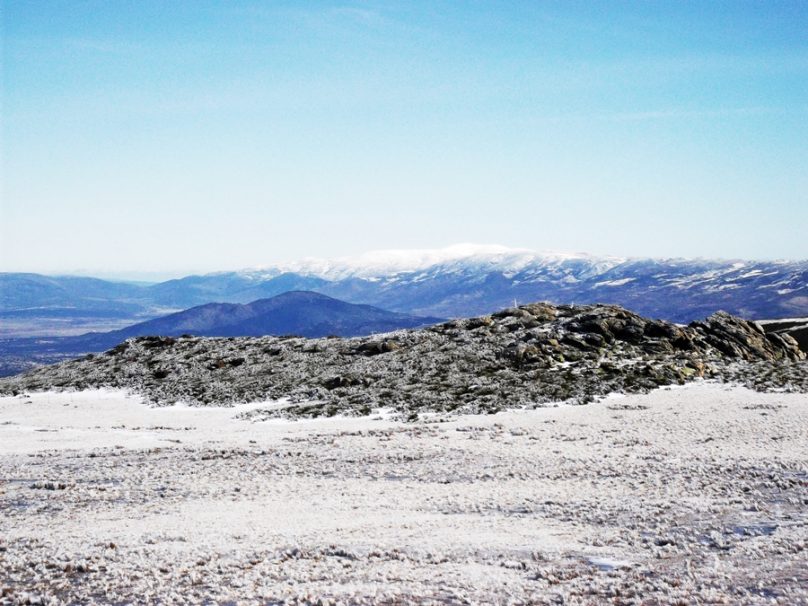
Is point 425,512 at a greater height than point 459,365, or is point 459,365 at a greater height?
point 425,512

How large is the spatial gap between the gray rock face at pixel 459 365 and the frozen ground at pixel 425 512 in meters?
8.82

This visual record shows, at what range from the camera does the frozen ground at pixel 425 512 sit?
49.2 feet

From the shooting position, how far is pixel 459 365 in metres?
58.0

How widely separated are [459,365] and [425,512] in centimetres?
3634

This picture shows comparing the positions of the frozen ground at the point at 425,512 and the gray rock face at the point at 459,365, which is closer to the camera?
the frozen ground at the point at 425,512

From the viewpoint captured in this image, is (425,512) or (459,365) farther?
(459,365)

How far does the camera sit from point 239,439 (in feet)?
124

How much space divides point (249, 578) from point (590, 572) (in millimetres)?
8381

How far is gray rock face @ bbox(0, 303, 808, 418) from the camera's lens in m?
49.1

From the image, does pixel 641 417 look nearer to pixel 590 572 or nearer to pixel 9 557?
Result: pixel 590 572

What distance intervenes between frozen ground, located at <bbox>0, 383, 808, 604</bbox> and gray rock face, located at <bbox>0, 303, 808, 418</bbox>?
28.9 feet

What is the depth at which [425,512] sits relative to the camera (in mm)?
21984

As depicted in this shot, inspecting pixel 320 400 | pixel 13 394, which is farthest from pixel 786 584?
pixel 13 394

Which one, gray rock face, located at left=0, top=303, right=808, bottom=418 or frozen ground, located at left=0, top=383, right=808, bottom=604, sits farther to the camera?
gray rock face, located at left=0, top=303, right=808, bottom=418
